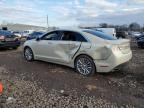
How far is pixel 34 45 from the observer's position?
9.87 meters

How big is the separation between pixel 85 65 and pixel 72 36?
1.25m

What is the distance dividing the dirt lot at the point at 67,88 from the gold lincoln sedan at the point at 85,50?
358 mm

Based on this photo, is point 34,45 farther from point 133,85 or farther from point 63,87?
point 133,85

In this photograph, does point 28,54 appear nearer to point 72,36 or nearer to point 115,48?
point 72,36

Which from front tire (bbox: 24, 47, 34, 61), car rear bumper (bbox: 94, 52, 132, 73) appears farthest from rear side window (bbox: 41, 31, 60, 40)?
car rear bumper (bbox: 94, 52, 132, 73)

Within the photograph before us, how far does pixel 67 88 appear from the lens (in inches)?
248

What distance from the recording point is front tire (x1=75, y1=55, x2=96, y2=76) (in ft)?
25.1

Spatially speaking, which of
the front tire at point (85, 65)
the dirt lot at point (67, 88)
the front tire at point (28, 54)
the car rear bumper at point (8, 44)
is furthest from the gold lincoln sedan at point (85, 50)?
the car rear bumper at point (8, 44)

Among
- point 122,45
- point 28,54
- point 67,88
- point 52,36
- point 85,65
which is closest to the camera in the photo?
point 67,88

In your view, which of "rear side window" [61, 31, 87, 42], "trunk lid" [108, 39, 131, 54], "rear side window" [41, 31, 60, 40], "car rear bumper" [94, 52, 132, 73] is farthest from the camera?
"rear side window" [41, 31, 60, 40]

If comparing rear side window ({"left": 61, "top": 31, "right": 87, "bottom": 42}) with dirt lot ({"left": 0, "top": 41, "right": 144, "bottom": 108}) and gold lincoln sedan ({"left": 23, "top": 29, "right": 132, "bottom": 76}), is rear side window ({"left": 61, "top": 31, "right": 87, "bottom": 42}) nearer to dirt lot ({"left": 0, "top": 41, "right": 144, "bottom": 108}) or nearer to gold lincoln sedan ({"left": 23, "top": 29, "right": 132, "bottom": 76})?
gold lincoln sedan ({"left": 23, "top": 29, "right": 132, "bottom": 76})

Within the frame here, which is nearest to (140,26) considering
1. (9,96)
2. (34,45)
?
(34,45)

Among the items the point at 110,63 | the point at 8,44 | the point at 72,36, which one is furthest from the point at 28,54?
the point at 8,44

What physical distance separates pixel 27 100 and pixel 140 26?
214 feet
